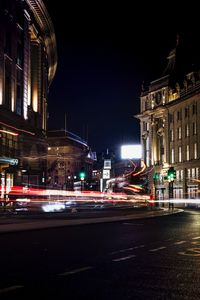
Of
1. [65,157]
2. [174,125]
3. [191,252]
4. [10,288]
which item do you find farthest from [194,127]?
[10,288]

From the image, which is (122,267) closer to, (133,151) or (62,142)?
(133,151)

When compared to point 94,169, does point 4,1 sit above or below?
above

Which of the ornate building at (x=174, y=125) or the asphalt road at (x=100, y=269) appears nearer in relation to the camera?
the asphalt road at (x=100, y=269)

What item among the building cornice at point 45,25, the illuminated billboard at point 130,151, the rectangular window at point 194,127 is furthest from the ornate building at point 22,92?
the illuminated billboard at point 130,151

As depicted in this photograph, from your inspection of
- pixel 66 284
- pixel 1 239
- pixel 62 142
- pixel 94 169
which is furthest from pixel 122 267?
pixel 94 169

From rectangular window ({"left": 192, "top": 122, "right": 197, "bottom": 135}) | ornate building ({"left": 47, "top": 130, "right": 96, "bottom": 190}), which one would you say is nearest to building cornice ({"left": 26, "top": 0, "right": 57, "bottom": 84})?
rectangular window ({"left": 192, "top": 122, "right": 197, "bottom": 135})

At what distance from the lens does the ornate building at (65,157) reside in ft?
435

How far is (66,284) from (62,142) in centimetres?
13343

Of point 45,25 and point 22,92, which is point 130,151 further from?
point 22,92

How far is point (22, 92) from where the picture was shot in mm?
57750

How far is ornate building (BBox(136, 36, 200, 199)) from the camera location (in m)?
85.1

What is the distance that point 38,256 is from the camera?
1351 centimetres

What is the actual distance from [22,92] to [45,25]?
16308 mm

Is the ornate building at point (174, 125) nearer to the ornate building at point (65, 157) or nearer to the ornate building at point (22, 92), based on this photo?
the ornate building at point (22, 92)
